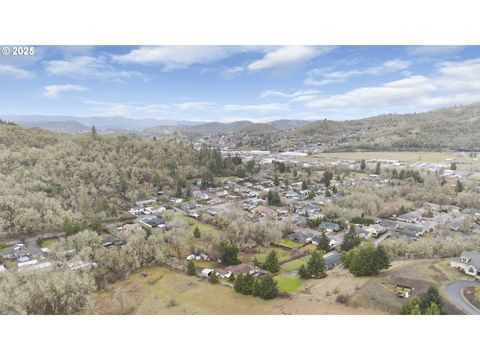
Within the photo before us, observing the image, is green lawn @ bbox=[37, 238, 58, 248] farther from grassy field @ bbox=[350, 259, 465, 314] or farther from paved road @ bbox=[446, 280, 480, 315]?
paved road @ bbox=[446, 280, 480, 315]

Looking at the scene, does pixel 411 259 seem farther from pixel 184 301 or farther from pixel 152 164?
pixel 152 164

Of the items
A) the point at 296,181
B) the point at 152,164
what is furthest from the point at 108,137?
the point at 296,181

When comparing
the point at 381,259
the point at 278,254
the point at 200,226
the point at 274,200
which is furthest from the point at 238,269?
the point at 274,200

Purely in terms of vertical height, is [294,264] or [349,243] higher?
[349,243]

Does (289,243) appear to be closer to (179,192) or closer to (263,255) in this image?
(263,255)

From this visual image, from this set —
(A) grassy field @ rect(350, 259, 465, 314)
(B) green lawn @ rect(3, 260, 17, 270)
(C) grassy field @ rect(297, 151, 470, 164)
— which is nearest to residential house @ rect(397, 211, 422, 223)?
(A) grassy field @ rect(350, 259, 465, 314)

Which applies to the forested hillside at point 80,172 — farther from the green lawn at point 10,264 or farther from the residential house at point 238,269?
the residential house at point 238,269
